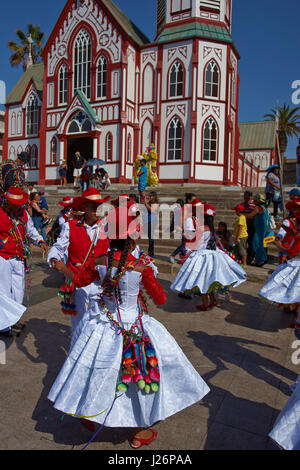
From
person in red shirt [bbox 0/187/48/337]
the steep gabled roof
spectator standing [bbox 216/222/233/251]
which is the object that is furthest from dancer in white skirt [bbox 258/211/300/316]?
the steep gabled roof

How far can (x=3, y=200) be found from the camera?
4.79 meters

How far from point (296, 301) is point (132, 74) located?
21603 mm

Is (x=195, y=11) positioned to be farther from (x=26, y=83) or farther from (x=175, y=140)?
(x=26, y=83)

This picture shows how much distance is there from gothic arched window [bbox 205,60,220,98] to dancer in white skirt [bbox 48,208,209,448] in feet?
69.6

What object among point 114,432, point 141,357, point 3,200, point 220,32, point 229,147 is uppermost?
point 220,32

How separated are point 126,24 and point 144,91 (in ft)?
16.7

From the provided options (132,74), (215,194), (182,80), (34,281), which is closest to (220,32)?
(182,80)

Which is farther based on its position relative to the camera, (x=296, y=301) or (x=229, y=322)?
(x=229, y=322)

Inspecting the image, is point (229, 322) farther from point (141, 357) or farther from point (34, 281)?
point (34, 281)

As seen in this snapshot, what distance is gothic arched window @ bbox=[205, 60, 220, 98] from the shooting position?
2169 cm

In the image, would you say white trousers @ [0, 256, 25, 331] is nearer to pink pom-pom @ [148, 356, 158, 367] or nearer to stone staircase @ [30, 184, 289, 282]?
pink pom-pom @ [148, 356, 158, 367]

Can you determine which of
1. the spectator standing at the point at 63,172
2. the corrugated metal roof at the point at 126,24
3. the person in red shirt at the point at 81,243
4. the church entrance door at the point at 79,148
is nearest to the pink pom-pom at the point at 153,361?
the person in red shirt at the point at 81,243

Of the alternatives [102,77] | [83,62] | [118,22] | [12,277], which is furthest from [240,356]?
[83,62]

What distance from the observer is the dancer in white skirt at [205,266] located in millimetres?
6066
